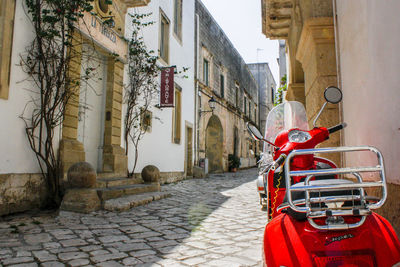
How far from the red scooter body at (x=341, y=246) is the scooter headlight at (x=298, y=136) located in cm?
74

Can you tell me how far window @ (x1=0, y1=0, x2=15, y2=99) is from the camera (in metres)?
4.84

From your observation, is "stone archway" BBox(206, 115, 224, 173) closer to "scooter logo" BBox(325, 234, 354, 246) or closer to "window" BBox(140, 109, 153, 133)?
"window" BBox(140, 109, 153, 133)

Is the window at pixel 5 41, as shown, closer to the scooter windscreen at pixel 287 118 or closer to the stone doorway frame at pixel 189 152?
the scooter windscreen at pixel 287 118

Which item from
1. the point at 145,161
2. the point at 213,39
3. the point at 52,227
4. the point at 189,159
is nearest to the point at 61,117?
the point at 52,227

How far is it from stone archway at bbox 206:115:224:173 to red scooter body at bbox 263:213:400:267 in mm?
17558

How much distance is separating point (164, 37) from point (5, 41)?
7.23 m

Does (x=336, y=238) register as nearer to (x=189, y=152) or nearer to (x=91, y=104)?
(x=91, y=104)

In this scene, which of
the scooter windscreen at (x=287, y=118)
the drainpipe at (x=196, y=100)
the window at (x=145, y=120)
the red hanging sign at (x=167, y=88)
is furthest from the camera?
the drainpipe at (x=196, y=100)

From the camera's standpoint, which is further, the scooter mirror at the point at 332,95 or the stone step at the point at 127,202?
the stone step at the point at 127,202

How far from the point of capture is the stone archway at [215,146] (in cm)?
1914

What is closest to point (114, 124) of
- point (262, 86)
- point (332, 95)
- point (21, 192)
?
point (21, 192)

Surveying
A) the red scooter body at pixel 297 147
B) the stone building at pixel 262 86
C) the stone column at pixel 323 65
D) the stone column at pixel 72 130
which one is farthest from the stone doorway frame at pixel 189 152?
the stone building at pixel 262 86

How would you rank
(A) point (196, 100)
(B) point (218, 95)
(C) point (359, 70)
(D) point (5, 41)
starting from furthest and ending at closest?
(B) point (218, 95) < (A) point (196, 100) < (D) point (5, 41) < (C) point (359, 70)

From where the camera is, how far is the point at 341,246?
56.9 inches
